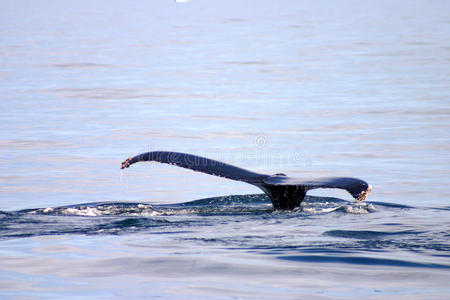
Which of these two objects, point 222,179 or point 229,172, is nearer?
point 229,172

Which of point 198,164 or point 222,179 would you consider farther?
point 222,179

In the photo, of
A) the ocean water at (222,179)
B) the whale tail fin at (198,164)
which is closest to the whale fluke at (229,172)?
the whale tail fin at (198,164)

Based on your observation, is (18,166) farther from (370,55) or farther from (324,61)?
(370,55)

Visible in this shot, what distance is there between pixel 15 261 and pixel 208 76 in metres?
25.5

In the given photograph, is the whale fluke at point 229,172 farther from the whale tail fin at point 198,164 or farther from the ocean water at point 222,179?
the ocean water at point 222,179

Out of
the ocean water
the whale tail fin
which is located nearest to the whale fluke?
the whale tail fin

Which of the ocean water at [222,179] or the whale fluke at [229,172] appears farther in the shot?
the whale fluke at [229,172]

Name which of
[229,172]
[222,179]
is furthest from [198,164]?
[222,179]

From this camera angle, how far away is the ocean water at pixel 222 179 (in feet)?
23.2

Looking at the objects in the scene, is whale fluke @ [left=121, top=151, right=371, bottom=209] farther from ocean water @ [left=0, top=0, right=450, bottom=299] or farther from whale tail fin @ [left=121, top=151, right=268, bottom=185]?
ocean water @ [left=0, top=0, right=450, bottom=299]

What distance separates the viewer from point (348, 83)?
2803 centimetres

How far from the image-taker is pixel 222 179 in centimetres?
1458

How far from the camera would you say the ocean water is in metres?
7.07

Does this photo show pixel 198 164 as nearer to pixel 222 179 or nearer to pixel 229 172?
pixel 229 172
